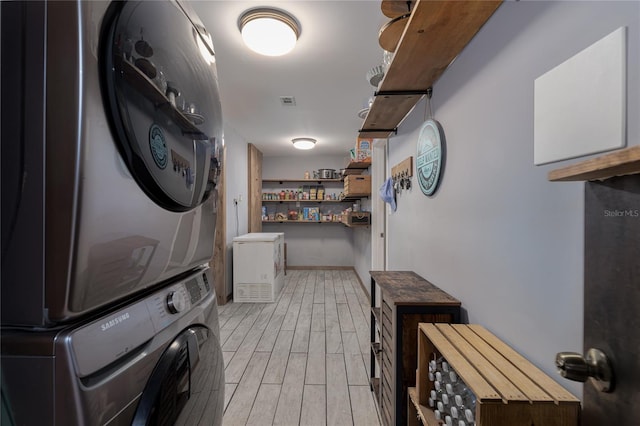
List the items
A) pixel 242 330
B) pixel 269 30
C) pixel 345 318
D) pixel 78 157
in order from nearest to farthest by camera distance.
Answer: pixel 78 157, pixel 269 30, pixel 242 330, pixel 345 318

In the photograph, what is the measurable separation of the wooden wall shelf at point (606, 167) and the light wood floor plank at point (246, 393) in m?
1.90

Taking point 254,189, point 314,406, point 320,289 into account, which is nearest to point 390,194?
point 314,406

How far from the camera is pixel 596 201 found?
0.57 m

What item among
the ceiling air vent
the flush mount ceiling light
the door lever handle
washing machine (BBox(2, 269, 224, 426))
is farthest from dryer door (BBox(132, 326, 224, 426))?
the ceiling air vent

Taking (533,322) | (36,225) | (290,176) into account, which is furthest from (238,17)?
(290,176)

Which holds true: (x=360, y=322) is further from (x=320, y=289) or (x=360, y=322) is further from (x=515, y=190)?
(x=515, y=190)

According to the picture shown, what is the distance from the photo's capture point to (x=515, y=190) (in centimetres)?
90

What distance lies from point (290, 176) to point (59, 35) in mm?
5635

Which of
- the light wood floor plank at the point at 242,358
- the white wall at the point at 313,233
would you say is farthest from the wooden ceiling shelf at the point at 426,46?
the white wall at the point at 313,233

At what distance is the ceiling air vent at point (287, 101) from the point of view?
2891mm

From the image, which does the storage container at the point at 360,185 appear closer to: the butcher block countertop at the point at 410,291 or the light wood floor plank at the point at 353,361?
the light wood floor plank at the point at 353,361

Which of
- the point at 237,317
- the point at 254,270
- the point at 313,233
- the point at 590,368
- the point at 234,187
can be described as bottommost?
the point at 237,317

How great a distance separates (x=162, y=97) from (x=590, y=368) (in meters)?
1.00

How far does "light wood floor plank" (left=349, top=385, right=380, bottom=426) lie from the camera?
1.65m
